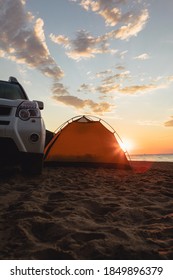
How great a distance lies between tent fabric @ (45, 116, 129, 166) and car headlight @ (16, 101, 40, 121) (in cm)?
368

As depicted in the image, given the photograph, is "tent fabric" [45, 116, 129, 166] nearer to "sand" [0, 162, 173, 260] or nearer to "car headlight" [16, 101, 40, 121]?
"car headlight" [16, 101, 40, 121]

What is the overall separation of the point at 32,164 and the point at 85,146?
152 inches

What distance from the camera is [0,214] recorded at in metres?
3.22

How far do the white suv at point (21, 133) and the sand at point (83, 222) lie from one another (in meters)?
0.53

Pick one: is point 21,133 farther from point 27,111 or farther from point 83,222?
point 83,222

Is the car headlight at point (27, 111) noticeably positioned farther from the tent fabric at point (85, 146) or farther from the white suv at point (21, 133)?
the tent fabric at point (85, 146)

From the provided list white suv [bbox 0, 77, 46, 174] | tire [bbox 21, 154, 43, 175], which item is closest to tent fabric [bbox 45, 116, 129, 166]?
tire [bbox 21, 154, 43, 175]

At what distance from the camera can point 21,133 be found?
5082 millimetres

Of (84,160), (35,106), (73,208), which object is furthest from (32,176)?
(84,160)

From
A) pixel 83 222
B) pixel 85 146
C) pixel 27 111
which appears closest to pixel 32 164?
pixel 27 111

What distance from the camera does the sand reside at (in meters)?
2.30
